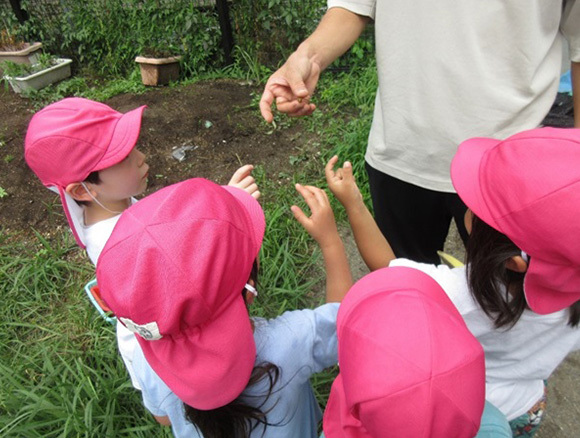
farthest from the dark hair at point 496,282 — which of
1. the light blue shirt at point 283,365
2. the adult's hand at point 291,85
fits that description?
the adult's hand at point 291,85

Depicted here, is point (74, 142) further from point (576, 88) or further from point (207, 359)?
point (576, 88)

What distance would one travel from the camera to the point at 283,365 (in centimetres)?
112

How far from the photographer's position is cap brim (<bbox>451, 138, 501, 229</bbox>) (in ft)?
3.28

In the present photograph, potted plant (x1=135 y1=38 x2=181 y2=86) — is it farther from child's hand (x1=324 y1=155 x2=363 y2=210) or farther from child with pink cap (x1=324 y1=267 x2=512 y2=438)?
child with pink cap (x1=324 y1=267 x2=512 y2=438)

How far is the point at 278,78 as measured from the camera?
1405 millimetres

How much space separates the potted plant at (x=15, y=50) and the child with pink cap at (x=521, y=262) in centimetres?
539

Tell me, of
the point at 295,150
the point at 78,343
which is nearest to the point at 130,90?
the point at 295,150

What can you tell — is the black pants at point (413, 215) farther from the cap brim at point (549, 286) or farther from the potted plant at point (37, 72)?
the potted plant at point (37, 72)

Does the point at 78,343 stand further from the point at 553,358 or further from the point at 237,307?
the point at 553,358

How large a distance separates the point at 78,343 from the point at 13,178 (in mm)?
1843

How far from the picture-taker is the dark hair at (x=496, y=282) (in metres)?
1.01

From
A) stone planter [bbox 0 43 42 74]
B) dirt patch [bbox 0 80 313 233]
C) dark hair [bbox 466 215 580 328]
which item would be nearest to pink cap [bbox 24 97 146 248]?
dark hair [bbox 466 215 580 328]

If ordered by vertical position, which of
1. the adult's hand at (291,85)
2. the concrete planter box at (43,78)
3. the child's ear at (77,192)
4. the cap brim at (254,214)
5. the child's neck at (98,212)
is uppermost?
the adult's hand at (291,85)

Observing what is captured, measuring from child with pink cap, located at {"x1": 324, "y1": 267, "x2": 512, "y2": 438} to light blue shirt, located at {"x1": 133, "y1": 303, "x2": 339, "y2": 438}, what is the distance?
0.30 m
